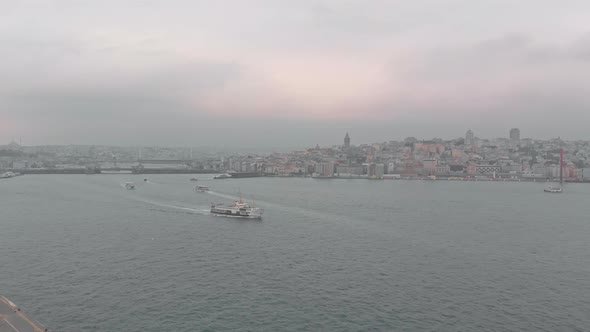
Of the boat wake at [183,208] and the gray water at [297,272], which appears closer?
the gray water at [297,272]

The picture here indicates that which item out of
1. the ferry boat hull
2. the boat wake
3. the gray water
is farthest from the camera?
the boat wake

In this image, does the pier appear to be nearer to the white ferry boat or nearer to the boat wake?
the white ferry boat

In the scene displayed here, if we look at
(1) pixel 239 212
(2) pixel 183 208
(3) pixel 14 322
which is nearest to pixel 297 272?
(3) pixel 14 322

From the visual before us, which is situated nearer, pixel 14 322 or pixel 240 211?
pixel 14 322

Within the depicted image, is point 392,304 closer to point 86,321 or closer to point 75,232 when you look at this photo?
point 86,321

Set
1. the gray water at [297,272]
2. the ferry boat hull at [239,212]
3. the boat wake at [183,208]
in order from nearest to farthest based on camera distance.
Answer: the gray water at [297,272]
the ferry boat hull at [239,212]
the boat wake at [183,208]

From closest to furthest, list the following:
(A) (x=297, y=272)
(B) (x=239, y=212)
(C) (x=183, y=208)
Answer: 1. (A) (x=297, y=272)
2. (B) (x=239, y=212)
3. (C) (x=183, y=208)

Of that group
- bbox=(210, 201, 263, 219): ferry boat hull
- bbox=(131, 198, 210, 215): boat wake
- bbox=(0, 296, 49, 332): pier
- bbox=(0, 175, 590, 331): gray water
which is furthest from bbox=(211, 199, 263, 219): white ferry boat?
bbox=(0, 296, 49, 332): pier

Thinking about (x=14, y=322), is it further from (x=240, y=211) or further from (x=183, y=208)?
(x=183, y=208)

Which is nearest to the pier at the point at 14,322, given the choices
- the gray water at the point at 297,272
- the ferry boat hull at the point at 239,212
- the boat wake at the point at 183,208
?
the gray water at the point at 297,272

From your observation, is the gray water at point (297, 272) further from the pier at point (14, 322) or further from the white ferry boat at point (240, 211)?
the pier at point (14, 322)
